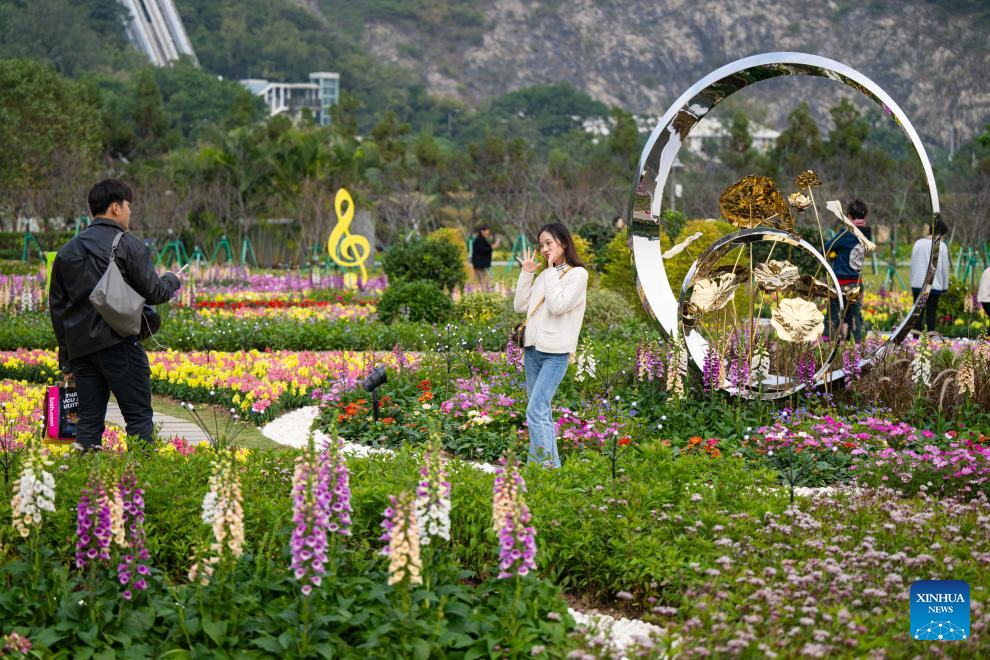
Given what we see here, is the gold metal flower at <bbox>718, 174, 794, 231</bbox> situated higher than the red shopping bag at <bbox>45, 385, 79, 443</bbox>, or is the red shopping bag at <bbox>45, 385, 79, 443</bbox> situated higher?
the gold metal flower at <bbox>718, 174, 794, 231</bbox>

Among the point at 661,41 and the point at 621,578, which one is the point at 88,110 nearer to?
the point at 621,578

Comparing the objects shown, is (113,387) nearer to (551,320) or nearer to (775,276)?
(551,320)

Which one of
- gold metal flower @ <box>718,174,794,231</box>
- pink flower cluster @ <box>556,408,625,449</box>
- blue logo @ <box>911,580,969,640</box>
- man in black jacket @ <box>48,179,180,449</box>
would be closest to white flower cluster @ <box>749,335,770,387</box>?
gold metal flower @ <box>718,174,794,231</box>

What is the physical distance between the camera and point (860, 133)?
130ft

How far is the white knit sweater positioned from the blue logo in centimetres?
257

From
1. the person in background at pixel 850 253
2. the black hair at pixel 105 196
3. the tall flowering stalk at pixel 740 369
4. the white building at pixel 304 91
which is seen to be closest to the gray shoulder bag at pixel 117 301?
the black hair at pixel 105 196

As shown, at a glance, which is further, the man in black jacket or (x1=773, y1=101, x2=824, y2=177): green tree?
(x1=773, y1=101, x2=824, y2=177): green tree

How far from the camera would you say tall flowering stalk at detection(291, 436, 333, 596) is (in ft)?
12.6

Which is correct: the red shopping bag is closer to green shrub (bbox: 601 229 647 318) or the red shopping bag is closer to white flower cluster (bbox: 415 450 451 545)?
white flower cluster (bbox: 415 450 451 545)

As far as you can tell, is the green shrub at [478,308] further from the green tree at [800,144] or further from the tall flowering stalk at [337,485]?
the green tree at [800,144]

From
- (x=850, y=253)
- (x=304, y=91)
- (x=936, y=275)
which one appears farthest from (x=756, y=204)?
(x=304, y=91)

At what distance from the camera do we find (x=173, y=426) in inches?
336

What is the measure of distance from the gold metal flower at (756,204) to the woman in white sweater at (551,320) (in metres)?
2.09

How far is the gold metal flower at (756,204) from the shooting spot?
26.8 ft
